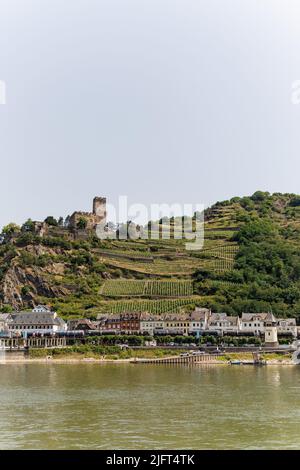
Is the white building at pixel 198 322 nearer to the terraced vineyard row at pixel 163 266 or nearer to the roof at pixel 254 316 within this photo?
the roof at pixel 254 316

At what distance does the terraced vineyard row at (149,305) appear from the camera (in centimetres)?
9181

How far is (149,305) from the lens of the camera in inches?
3664

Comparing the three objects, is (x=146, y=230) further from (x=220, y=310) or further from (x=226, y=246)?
(x=220, y=310)

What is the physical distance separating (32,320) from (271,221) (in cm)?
6059

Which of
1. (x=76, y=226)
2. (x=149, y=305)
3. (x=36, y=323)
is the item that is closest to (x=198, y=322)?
(x=149, y=305)

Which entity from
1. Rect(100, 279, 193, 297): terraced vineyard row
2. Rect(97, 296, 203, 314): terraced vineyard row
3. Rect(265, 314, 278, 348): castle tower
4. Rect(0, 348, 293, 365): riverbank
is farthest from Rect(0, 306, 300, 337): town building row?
Rect(100, 279, 193, 297): terraced vineyard row

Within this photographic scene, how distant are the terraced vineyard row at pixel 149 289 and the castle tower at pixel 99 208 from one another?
108 feet

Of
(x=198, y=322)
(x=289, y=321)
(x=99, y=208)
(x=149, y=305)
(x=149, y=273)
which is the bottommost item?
(x=198, y=322)

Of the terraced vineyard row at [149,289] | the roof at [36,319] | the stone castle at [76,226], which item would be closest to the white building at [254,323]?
the terraced vineyard row at [149,289]

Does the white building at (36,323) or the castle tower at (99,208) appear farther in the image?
the castle tower at (99,208)

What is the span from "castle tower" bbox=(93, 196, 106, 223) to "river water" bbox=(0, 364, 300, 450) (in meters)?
72.9

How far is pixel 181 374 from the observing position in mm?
58750

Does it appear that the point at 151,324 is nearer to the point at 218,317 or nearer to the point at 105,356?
the point at 218,317

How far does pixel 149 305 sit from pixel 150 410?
55.6m
